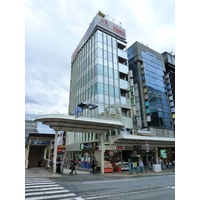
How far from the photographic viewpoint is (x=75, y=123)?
17.6 meters

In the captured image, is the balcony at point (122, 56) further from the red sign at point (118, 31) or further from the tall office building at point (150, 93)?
the tall office building at point (150, 93)

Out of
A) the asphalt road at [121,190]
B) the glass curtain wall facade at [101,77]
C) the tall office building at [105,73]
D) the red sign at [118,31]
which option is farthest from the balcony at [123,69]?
the asphalt road at [121,190]

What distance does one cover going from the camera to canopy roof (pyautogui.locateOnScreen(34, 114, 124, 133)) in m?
15.8

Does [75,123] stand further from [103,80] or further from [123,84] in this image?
[123,84]

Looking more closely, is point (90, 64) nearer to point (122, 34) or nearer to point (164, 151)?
point (122, 34)

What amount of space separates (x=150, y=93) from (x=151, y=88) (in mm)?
1597

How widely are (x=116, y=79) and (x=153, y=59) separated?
20390mm

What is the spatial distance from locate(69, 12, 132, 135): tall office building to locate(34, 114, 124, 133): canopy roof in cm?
683

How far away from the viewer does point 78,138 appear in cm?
3197

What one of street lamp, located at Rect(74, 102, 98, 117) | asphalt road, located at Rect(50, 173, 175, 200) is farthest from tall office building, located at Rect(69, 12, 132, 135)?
asphalt road, located at Rect(50, 173, 175, 200)

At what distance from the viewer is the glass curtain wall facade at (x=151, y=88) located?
38438mm

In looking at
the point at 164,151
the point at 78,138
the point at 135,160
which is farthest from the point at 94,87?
the point at 164,151
